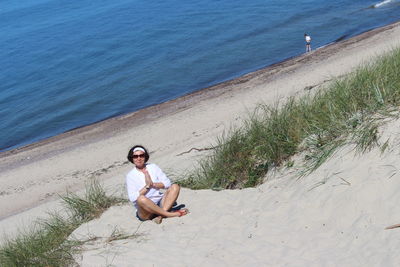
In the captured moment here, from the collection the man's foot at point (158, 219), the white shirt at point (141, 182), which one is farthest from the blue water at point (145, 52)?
the man's foot at point (158, 219)

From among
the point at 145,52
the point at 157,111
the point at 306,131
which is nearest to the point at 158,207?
the point at 306,131

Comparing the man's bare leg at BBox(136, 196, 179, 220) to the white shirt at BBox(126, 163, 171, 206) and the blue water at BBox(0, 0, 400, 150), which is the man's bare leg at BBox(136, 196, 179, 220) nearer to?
the white shirt at BBox(126, 163, 171, 206)

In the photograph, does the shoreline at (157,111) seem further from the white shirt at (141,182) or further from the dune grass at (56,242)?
the white shirt at (141,182)

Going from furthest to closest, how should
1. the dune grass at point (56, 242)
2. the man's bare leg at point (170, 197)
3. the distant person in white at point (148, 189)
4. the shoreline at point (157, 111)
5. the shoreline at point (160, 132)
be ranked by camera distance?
the shoreline at point (157, 111) < the shoreline at point (160, 132) < the man's bare leg at point (170, 197) < the distant person in white at point (148, 189) < the dune grass at point (56, 242)

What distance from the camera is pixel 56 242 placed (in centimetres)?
749

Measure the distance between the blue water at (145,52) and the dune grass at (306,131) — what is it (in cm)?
1307

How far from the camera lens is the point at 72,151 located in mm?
17750

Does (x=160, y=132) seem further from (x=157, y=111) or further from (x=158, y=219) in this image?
(x=158, y=219)

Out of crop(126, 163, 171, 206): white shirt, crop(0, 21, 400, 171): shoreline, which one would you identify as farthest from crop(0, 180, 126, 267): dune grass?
crop(0, 21, 400, 171): shoreline

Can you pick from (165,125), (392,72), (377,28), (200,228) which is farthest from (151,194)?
(377,28)

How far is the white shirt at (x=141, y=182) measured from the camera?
298 inches

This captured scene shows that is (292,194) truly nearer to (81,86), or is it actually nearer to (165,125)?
(165,125)

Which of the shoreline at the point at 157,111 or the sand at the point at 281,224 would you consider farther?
the shoreline at the point at 157,111

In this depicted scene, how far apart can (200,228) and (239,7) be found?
1212 inches
